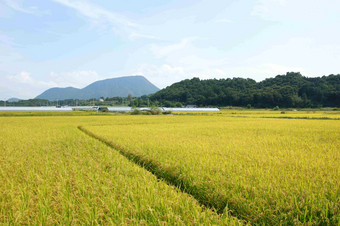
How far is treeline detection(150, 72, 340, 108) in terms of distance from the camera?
67.6m

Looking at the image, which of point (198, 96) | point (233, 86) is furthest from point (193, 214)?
point (233, 86)

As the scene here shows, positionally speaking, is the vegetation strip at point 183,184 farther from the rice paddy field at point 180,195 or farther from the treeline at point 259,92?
the treeline at point 259,92

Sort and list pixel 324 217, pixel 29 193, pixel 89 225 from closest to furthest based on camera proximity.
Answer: pixel 89 225 < pixel 324 217 < pixel 29 193

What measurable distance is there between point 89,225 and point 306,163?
15.8ft

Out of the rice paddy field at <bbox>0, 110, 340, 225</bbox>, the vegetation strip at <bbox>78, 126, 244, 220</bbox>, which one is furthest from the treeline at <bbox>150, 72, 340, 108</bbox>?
the rice paddy field at <bbox>0, 110, 340, 225</bbox>

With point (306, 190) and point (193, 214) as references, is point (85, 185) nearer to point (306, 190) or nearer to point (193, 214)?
point (193, 214)

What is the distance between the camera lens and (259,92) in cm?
7425

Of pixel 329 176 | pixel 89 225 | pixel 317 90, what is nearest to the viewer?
pixel 89 225

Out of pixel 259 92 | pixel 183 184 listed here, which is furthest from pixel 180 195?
pixel 259 92

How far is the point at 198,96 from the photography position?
8525cm

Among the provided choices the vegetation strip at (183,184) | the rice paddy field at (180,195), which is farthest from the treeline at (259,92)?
the rice paddy field at (180,195)

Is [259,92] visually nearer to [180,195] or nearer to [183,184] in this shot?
[183,184]

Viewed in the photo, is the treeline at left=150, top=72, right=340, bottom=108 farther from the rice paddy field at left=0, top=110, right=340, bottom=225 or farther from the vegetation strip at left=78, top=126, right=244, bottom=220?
the rice paddy field at left=0, top=110, right=340, bottom=225

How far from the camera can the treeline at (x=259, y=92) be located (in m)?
67.6
